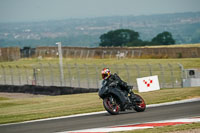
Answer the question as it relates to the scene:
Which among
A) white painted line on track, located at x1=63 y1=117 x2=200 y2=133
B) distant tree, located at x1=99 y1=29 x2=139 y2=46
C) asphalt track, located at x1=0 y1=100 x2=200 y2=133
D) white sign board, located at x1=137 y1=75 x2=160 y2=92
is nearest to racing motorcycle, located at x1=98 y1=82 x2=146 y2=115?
asphalt track, located at x1=0 y1=100 x2=200 y2=133

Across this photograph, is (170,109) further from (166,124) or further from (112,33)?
(112,33)

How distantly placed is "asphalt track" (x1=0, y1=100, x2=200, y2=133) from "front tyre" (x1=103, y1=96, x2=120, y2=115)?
191 millimetres

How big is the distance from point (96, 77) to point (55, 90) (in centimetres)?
393

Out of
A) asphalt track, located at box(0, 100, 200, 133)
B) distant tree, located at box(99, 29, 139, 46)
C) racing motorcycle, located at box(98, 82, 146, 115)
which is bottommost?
distant tree, located at box(99, 29, 139, 46)

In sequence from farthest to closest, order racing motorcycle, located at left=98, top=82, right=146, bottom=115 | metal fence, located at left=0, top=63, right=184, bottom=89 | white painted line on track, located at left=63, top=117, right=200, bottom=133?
1. metal fence, located at left=0, top=63, right=184, bottom=89
2. racing motorcycle, located at left=98, top=82, right=146, bottom=115
3. white painted line on track, located at left=63, top=117, right=200, bottom=133

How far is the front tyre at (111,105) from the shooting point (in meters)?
16.5

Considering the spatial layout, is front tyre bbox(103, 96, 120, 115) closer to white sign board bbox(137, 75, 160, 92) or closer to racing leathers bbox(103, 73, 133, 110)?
racing leathers bbox(103, 73, 133, 110)

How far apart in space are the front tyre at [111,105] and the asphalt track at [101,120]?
191mm

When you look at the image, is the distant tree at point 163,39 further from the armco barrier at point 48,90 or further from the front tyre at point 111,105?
the front tyre at point 111,105

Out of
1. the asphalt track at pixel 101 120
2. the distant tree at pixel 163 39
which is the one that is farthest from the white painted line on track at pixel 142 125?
the distant tree at pixel 163 39

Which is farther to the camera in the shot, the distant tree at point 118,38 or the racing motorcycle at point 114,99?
the distant tree at point 118,38

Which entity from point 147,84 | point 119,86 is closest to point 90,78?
point 147,84

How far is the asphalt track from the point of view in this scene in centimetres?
1491

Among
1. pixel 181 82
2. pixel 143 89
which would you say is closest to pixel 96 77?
pixel 181 82
